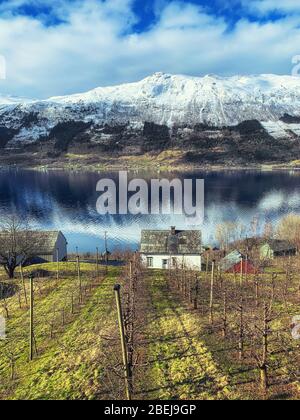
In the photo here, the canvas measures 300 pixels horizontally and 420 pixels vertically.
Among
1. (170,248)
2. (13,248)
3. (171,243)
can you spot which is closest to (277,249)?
(171,243)

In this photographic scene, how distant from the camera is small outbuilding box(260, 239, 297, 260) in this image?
255 feet

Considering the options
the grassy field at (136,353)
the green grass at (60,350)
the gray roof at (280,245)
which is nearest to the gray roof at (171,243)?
the gray roof at (280,245)

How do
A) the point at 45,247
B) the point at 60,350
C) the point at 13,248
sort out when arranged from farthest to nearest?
1. the point at 45,247
2. the point at 13,248
3. the point at 60,350

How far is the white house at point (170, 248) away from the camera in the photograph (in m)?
66.4

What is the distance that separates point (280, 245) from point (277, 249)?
2.15 meters

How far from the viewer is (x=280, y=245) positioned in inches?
3216

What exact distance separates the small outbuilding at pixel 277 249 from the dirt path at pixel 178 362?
149ft

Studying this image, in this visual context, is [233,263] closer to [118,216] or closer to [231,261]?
[231,261]

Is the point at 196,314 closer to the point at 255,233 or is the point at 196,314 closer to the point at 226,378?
the point at 226,378

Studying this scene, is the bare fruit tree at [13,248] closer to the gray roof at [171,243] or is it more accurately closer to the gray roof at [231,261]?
the gray roof at [171,243]

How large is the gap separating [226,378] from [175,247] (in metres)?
44.9

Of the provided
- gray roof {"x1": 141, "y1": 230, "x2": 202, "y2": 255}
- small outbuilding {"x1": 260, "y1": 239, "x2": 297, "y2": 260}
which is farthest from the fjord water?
gray roof {"x1": 141, "y1": 230, "x2": 202, "y2": 255}

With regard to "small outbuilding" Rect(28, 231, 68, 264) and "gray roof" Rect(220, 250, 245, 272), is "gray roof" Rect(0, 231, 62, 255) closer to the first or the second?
"small outbuilding" Rect(28, 231, 68, 264)
